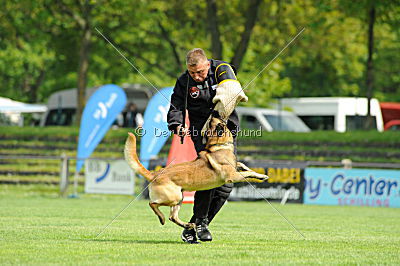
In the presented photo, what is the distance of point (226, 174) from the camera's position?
7.41 meters

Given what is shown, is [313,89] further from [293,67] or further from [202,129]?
[202,129]

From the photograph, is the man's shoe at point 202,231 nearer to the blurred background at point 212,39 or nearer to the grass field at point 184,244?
the grass field at point 184,244

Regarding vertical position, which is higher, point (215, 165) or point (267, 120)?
point (267, 120)

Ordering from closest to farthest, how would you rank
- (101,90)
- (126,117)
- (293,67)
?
(101,90) → (126,117) → (293,67)

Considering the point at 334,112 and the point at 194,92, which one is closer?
the point at 194,92

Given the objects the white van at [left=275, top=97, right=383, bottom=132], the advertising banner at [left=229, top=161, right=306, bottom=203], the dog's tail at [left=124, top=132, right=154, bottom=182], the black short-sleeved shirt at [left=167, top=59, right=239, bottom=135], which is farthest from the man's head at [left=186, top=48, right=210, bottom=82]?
the white van at [left=275, top=97, right=383, bottom=132]

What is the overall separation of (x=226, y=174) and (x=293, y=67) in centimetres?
3258

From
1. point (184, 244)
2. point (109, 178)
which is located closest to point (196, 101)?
point (184, 244)

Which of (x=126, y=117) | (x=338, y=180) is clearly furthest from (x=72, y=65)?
(x=338, y=180)

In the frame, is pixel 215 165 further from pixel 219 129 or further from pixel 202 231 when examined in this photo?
pixel 202 231

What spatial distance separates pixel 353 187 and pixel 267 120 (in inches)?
390

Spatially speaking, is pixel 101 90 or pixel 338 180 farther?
pixel 101 90

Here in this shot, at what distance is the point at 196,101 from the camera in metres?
7.87

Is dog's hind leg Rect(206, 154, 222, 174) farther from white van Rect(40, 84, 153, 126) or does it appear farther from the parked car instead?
the parked car
